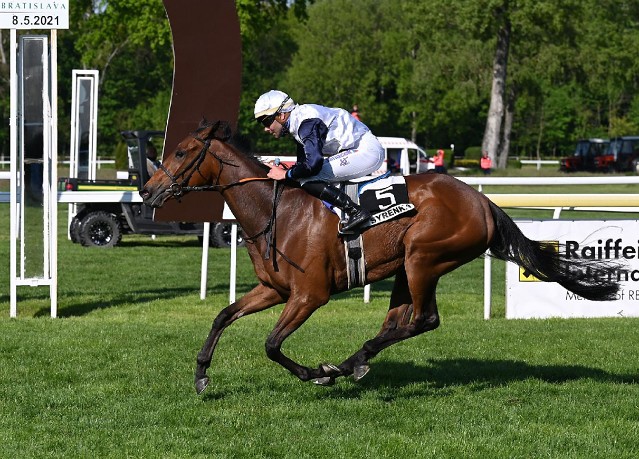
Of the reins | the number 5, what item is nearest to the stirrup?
the number 5

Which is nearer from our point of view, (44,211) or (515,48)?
(44,211)

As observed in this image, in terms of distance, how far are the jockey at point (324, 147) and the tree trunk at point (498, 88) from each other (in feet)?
142

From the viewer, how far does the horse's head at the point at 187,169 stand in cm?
726

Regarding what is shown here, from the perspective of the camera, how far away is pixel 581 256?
1048cm

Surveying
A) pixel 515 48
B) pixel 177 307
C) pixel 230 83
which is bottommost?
pixel 177 307

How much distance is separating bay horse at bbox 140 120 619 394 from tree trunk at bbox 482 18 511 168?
43128 millimetres

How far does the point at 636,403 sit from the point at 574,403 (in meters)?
0.40

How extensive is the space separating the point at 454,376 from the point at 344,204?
1.67m

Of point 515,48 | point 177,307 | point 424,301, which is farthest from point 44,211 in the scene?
point 515,48

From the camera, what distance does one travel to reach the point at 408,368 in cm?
827

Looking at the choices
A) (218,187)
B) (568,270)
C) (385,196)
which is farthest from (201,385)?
(568,270)

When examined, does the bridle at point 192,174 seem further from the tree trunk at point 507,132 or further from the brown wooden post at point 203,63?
the tree trunk at point 507,132

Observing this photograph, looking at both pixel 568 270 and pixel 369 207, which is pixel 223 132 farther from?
pixel 568 270

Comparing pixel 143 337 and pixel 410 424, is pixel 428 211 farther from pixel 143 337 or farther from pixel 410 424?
pixel 143 337
